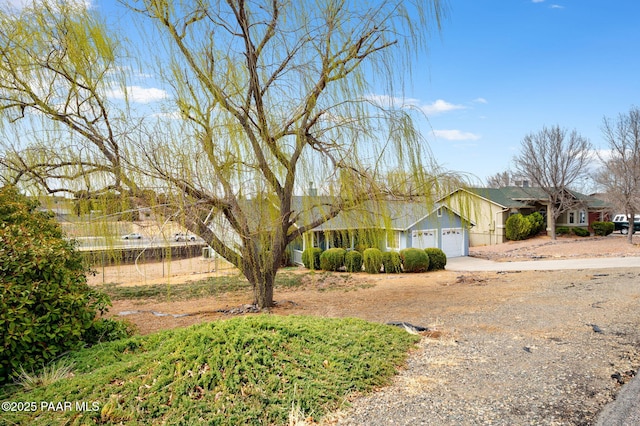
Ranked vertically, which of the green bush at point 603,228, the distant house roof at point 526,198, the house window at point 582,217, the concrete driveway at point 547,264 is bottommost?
the concrete driveway at point 547,264

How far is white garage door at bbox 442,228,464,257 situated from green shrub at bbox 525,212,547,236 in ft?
27.4

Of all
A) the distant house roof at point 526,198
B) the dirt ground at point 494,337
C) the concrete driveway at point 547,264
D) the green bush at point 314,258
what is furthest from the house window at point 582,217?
the green bush at point 314,258

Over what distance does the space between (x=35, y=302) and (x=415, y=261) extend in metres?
13.1

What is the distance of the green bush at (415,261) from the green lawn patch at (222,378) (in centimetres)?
1108

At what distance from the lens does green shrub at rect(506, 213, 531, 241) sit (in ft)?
82.2

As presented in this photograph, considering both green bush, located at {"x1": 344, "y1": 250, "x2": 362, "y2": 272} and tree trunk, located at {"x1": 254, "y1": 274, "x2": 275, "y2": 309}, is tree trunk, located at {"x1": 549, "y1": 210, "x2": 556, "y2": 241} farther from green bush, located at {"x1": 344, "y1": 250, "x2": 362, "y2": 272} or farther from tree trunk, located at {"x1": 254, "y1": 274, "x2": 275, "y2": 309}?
tree trunk, located at {"x1": 254, "y1": 274, "x2": 275, "y2": 309}

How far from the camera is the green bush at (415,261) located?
15281mm

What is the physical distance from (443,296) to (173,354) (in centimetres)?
722

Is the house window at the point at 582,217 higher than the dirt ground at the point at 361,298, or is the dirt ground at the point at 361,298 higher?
the house window at the point at 582,217

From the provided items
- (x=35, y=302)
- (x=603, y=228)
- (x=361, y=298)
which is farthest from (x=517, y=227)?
(x=35, y=302)

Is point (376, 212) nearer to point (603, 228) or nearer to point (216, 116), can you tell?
point (216, 116)

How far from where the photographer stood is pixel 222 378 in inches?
134

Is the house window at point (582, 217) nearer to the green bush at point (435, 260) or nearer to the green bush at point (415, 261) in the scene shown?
the green bush at point (435, 260)

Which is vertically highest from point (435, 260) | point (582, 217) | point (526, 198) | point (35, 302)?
point (526, 198)
